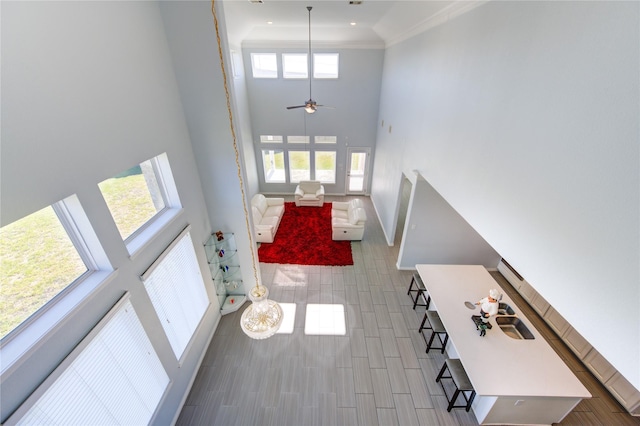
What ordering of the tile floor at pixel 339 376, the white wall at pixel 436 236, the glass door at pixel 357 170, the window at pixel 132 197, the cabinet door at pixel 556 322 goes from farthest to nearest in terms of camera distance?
the glass door at pixel 357 170 → the white wall at pixel 436 236 → the cabinet door at pixel 556 322 → the tile floor at pixel 339 376 → the window at pixel 132 197

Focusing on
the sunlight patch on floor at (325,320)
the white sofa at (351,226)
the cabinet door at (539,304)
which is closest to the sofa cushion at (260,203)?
the white sofa at (351,226)

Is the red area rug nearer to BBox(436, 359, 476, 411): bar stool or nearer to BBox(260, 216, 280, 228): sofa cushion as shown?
BBox(260, 216, 280, 228): sofa cushion

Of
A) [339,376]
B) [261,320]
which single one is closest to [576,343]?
[339,376]

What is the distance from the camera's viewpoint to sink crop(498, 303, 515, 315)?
3788 mm

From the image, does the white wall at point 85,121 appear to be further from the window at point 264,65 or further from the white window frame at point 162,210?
the window at point 264,65

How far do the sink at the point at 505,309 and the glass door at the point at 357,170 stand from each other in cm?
611

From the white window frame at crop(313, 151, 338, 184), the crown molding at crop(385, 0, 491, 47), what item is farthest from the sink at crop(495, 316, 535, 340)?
the white window frame at crop(313, 151, 338, 184)

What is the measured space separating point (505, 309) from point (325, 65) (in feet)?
25.1

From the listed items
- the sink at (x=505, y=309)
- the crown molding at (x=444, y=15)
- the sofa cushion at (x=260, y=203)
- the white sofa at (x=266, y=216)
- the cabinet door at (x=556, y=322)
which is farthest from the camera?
the sofa cushion at (x=260, y=203)

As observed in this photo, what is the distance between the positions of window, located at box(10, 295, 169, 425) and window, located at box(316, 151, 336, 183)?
7351 mm

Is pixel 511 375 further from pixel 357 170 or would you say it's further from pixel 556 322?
pixel 357 170

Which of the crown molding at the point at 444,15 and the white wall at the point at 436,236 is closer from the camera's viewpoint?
the crown molding at the point at 444,15

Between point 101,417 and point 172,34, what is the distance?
4.05 metres

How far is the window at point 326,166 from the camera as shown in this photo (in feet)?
29.5
